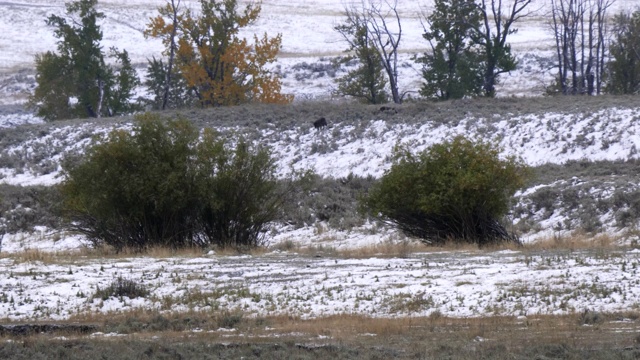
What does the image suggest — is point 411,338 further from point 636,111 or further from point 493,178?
point 636,111

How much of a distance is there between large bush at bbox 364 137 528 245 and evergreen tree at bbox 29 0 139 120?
33248 mm

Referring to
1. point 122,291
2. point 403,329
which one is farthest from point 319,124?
point 403,329

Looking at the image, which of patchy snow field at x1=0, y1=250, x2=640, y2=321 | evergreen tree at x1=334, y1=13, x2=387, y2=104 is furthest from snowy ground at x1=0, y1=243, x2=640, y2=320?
evergreen tree at x1=334, y1=13, x2=387, y2=104

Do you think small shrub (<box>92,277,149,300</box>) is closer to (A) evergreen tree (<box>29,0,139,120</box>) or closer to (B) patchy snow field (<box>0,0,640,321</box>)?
(B) patchy snow field (<box>0,0,640,321</box>)

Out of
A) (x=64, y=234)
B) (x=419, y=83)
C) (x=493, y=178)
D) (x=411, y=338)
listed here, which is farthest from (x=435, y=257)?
(x=419, y=83)

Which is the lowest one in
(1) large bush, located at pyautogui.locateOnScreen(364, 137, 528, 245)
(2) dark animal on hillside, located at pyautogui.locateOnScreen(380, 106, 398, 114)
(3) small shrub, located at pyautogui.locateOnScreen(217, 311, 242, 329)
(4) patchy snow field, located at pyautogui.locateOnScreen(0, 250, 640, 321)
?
(3) small shrub, located at pyautogui.locateOnScreen(217, 311, 242, 329)

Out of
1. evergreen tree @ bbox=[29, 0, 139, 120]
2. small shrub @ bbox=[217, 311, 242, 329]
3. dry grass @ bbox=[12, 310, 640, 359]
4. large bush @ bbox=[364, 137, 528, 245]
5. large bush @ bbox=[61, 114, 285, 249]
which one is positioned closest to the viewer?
dry grass @ bbox=[12, 310, 640, 359]

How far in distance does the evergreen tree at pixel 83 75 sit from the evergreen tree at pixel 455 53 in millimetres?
18124

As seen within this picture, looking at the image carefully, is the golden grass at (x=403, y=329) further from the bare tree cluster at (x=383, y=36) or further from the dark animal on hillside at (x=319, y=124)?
the bare tree cluster at (x=383, y=36)

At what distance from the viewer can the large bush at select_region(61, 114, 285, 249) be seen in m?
20.6

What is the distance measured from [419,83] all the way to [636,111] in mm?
32202

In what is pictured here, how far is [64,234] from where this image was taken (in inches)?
1095

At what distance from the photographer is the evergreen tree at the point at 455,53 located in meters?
47.9

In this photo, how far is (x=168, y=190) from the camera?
20500 millimetres
